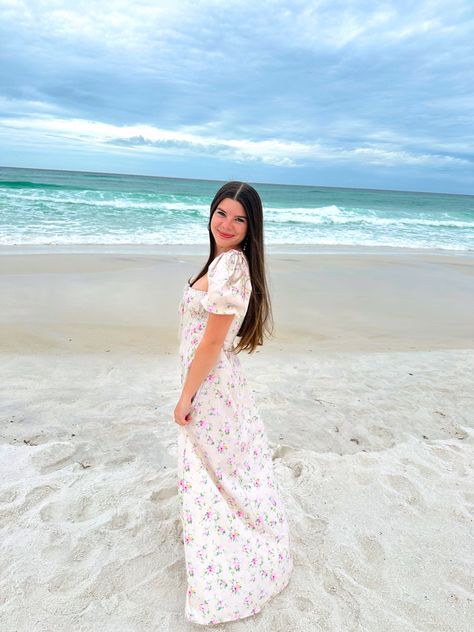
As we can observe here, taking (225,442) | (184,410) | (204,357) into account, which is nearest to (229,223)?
(204,357)

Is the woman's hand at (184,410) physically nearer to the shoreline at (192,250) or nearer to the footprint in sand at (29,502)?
the footprint in sand at (29,502)

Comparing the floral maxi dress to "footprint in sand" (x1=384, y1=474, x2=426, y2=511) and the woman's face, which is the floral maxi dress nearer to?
the woman's face

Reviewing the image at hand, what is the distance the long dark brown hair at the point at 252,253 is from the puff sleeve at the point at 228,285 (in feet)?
0.20

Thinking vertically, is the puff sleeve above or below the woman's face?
below

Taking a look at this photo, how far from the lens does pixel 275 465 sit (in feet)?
10.4

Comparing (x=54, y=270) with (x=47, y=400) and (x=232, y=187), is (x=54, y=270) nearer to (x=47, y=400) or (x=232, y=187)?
(x=47, y=400)

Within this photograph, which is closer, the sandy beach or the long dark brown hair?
the long dark brown hair

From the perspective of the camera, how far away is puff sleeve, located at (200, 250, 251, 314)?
180 centimetres

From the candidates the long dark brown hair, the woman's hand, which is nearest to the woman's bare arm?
the woman's hand

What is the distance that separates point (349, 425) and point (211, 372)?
2076 mm

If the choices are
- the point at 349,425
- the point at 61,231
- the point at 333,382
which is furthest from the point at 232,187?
the point at 61,231

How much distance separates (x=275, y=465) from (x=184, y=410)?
140 cm

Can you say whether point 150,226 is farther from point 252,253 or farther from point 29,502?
point 252,253

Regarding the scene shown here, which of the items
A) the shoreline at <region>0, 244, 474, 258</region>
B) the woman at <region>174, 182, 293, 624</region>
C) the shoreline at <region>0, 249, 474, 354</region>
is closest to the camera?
the woman at <region>174, 182, 293, 624</region>
